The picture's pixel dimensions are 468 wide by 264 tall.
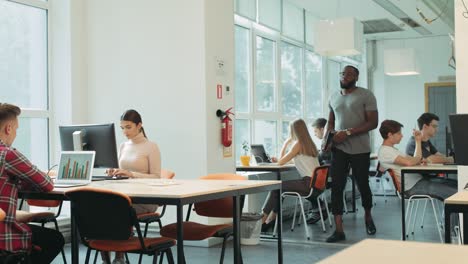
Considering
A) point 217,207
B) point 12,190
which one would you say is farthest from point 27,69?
point 12,190

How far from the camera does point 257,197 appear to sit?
21.7 feet

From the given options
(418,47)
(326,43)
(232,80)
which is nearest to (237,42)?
(326,43)

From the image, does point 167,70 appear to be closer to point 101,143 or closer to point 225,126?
point 225,126

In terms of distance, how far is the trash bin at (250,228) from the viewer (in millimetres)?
5363

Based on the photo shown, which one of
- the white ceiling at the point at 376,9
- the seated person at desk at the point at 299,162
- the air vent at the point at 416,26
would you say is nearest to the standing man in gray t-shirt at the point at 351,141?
the seated person at desk at the point at 299,162

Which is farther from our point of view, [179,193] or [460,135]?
[460,135]

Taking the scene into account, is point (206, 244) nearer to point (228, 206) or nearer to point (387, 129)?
point (228, 206)

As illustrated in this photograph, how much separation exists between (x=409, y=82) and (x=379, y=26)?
1.89m

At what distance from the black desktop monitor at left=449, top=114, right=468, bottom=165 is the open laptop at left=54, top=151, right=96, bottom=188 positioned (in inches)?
81.9

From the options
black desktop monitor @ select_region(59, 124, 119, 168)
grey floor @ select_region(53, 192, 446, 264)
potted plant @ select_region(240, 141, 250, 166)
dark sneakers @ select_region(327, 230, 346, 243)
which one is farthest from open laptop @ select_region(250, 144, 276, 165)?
black desktop monitor @ select_region(59, 124, 119, 168)

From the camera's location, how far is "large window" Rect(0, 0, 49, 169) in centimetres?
548

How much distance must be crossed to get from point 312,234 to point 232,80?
1.73 m

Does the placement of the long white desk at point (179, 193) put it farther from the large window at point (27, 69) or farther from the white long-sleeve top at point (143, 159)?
the large window at point (27, 69)

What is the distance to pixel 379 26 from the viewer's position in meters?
11.1
